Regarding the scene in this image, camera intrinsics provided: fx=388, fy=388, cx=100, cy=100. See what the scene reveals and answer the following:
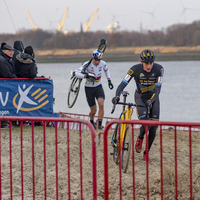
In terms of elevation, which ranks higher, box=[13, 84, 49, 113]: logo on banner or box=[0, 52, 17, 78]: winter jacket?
box=[0, 52, 17, 78]: winter jacket

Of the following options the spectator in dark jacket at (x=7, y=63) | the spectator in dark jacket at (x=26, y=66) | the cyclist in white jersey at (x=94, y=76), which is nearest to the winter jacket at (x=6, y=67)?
the spectator in dark jacket at (x=7, y=63)

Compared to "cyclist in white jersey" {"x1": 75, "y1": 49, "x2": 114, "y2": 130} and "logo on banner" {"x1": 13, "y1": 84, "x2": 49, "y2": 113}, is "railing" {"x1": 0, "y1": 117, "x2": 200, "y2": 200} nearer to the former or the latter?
"logo on banner" {"x1": 13, "y1": 84, "x2": 49, "y2": 113}

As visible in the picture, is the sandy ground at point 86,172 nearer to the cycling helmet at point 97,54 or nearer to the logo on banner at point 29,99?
the logo on banner at point 29,99

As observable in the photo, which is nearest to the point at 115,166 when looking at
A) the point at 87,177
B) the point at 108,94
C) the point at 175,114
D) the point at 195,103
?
the point at 87,177

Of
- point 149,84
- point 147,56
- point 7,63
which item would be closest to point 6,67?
point 7,63

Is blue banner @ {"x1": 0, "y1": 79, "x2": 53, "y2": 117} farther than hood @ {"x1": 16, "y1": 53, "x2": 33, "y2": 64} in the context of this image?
No

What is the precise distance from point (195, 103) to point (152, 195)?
119 ft

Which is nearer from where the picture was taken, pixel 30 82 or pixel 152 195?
pixel 152 195

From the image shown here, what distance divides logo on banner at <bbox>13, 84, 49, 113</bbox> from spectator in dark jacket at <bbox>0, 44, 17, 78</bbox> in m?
0.45

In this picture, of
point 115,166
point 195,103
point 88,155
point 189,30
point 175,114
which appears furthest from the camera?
point 189,30

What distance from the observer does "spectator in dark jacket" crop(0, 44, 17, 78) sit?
987 centimetres

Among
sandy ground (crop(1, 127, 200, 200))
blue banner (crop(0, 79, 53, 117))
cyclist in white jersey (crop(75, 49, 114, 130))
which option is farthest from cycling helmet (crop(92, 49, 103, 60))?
sandy ground (crop(1, 127, 200, 200))

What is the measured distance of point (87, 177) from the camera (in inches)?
269

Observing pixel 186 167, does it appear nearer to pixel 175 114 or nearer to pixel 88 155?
pixel 88 155
